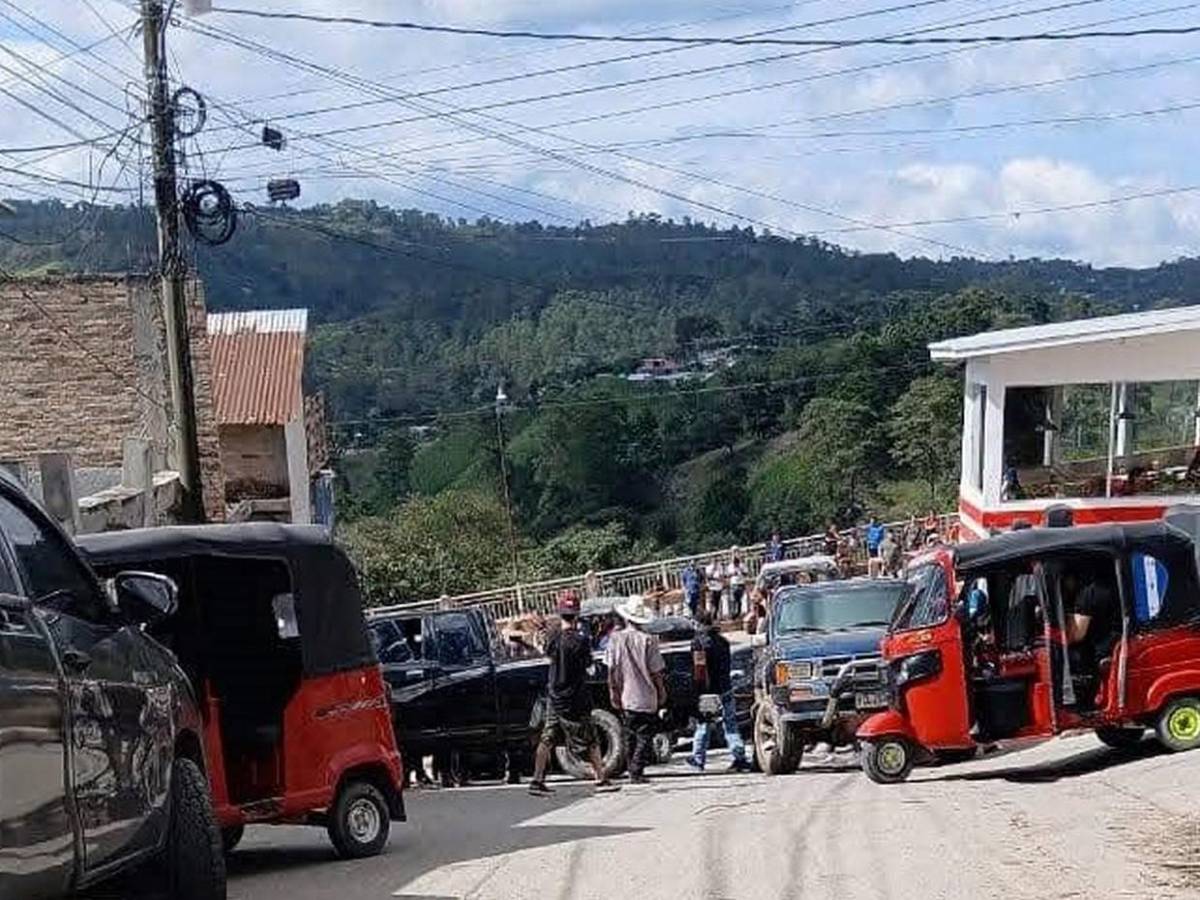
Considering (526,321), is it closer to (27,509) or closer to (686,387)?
(686,387)

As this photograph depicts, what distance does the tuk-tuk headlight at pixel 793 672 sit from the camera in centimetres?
2206

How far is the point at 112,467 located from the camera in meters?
36.8

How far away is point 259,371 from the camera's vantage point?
170 ft

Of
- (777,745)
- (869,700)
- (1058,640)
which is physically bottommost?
(777,745)

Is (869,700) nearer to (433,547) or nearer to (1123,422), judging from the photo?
(1123,422)

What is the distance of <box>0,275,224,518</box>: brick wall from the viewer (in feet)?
127

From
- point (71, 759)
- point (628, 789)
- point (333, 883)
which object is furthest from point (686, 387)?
point (71, 759)

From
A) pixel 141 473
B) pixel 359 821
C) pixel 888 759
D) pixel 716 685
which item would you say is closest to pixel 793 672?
pixel 716 685

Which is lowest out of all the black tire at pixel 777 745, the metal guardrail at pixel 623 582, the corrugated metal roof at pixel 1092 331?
the metal guardrail at pixel 623 582

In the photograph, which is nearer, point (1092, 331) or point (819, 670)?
point (819, 670)

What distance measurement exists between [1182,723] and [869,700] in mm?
4145

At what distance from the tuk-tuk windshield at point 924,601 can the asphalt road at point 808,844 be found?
4.54 ft

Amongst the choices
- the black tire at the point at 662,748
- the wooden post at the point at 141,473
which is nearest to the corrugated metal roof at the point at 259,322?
the wooden post at the point at 141,473

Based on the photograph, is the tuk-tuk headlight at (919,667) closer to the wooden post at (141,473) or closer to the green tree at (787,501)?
the wooden post at (141,473)
